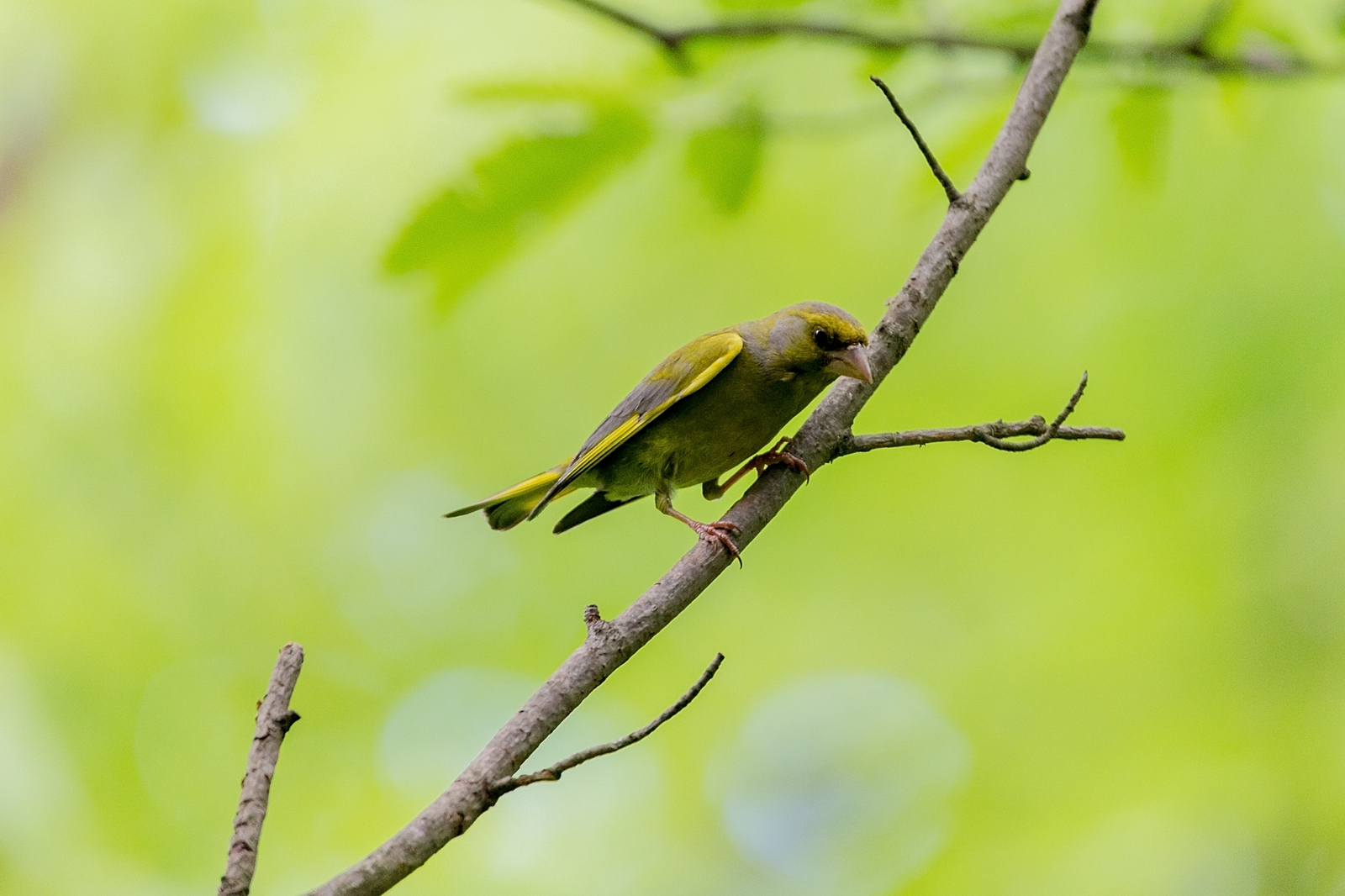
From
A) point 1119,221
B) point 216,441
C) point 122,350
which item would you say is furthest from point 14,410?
point 1119,221

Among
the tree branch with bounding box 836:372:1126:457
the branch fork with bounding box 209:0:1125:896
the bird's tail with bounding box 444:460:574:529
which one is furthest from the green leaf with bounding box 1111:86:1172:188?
the bird's tail with bounding box 444:460:574:529

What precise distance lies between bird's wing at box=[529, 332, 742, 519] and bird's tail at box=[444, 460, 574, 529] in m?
0.22

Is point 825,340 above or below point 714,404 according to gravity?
above

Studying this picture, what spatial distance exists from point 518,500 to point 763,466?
4.31 ft

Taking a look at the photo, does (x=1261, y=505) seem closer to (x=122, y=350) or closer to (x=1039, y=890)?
(x=1039, y=890)

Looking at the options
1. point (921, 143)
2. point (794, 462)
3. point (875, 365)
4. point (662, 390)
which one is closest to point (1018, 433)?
point (875, 365)

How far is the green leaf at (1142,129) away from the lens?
3.87m

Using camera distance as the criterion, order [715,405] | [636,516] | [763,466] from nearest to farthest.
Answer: [763,466]
[715,405]
[636,516]

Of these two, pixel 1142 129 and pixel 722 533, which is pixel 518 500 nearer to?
pixel 722 533

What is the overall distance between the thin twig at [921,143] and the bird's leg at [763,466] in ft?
3.28

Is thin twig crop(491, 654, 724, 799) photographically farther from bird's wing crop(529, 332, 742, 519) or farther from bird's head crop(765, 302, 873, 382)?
bird's wing crop(529, 332, 742, 519)

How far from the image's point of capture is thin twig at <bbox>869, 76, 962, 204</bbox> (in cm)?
305

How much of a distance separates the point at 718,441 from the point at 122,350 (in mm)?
8055

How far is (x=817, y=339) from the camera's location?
4.58m
